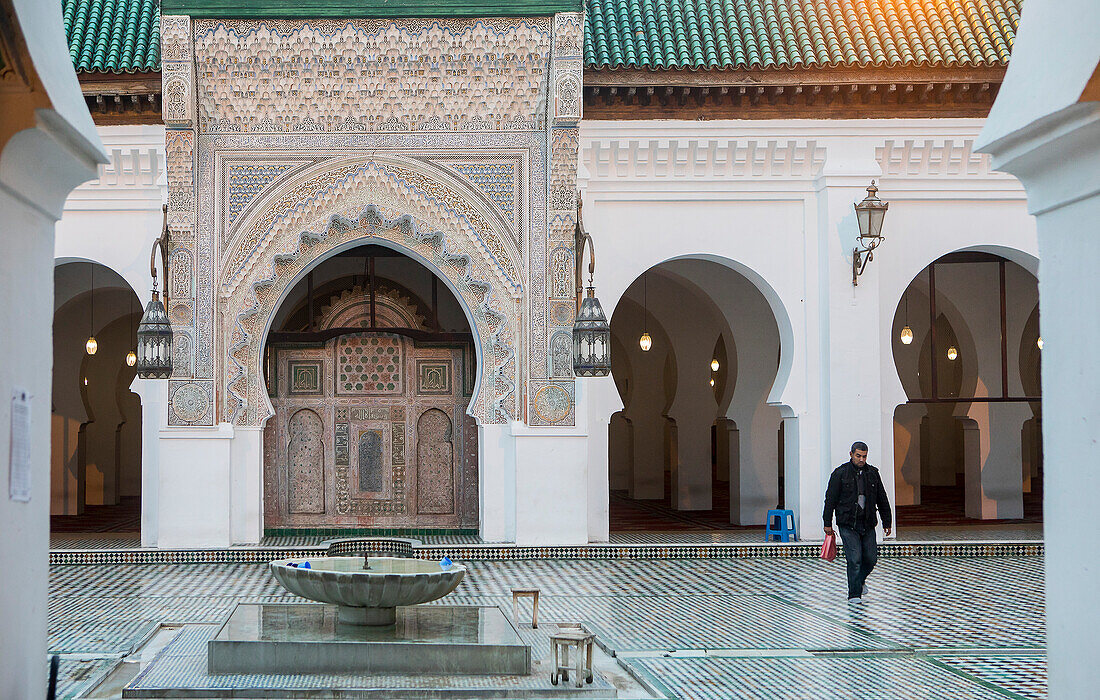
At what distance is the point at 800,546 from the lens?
7.96 meters

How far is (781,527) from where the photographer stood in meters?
8.26

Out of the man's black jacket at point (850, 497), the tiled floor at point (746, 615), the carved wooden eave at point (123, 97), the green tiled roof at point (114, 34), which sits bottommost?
the tiled floor at point (746, 615)

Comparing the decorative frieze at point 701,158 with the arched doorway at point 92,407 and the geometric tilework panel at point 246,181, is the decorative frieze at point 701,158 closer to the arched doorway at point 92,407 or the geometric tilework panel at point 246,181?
the geometric tilework panel at point 246,181

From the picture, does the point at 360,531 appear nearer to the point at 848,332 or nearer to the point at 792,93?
the point at 848,332

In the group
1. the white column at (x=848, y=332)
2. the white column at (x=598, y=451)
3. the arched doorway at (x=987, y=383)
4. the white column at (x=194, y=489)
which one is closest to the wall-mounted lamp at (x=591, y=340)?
the white column at (x=598, y=451)

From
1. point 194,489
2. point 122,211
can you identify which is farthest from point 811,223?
point 122,211

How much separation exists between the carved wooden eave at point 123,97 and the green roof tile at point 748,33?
71 millimetres

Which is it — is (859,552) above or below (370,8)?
below

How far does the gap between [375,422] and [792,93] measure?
3.73 m

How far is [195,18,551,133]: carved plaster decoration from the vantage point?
795 centimetres

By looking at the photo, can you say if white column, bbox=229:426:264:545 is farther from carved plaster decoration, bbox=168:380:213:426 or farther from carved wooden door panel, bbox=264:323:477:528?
carved wooden door panel, bbox=264:323:477:528
